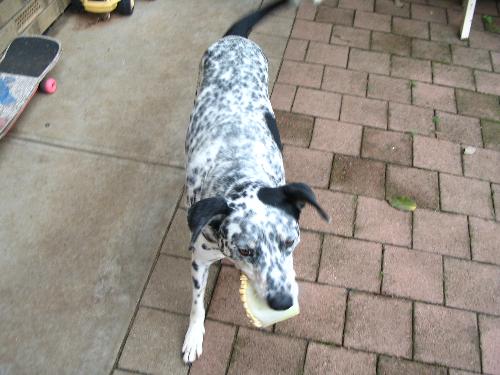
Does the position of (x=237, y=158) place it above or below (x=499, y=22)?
above

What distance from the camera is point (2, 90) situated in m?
4.29

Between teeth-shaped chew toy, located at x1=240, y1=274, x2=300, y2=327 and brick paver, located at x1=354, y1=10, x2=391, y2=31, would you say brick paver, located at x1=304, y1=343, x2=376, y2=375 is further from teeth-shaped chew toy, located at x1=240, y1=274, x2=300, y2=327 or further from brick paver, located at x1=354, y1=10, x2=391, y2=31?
brick paver, located at x1=354, y1=10, x2=391, y2=31

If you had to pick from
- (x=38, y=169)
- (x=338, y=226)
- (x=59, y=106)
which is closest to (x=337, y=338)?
(x=338, y=226)

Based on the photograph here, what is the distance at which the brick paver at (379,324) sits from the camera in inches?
120

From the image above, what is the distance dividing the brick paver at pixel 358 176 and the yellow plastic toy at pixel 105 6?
3164 mm

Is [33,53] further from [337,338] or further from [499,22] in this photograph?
[499,22]

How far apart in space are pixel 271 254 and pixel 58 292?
Result: 5.85 feet

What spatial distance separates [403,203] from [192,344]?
6.51 feet

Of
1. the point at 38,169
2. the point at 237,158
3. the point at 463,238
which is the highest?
the point at 237,158

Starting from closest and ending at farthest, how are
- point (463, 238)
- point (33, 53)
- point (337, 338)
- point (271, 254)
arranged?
point (271, 254)
point (337, 338)
point (463, 238)
point (33, 53)

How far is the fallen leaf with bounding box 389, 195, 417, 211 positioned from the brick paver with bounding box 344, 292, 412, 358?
32.5 inches

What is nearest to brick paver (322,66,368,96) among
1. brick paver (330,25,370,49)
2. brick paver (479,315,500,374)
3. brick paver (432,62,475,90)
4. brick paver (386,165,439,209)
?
brick paver (330,25,370,49)

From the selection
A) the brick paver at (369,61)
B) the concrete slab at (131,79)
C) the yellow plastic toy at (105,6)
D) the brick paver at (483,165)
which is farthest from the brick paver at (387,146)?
the yellow plastic toy at (105,6)

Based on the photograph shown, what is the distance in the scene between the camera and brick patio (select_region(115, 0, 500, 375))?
3018 mm
